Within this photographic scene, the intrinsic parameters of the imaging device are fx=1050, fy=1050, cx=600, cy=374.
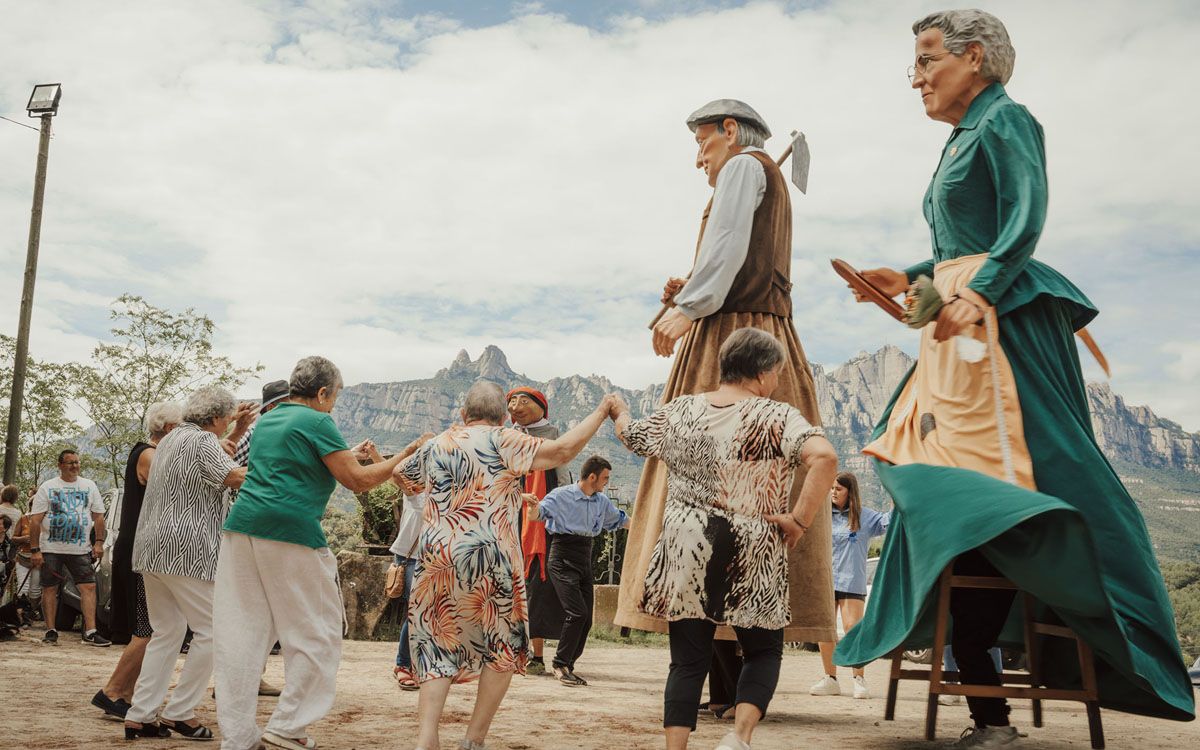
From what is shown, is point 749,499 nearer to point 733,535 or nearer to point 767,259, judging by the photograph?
point 733,535

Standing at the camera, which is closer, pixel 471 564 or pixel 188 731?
pixel 471 564

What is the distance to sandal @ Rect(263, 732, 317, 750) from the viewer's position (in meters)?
4.47

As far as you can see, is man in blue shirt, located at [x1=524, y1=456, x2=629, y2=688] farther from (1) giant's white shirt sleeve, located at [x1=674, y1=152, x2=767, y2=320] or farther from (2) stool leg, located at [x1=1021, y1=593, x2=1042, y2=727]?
(2) stool leg, located at [x1=1021, y1=593, x2=1042, y2=727]

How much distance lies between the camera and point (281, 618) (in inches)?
187

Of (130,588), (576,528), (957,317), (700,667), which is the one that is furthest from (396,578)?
(957,317)

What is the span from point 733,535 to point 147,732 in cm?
312

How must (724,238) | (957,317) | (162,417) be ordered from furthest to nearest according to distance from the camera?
(162,417), (724,238), (957,317)

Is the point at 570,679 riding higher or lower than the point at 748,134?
lower

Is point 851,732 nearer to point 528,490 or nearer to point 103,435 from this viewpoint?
point 528,490

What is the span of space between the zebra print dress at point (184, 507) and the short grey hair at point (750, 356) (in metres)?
2.87

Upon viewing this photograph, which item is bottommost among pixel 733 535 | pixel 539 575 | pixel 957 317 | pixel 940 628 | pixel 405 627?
pixel 405 627

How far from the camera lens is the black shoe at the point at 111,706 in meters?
5.53

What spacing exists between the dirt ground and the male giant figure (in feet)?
1.90

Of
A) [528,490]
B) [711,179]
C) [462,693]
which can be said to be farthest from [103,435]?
[711,179]
